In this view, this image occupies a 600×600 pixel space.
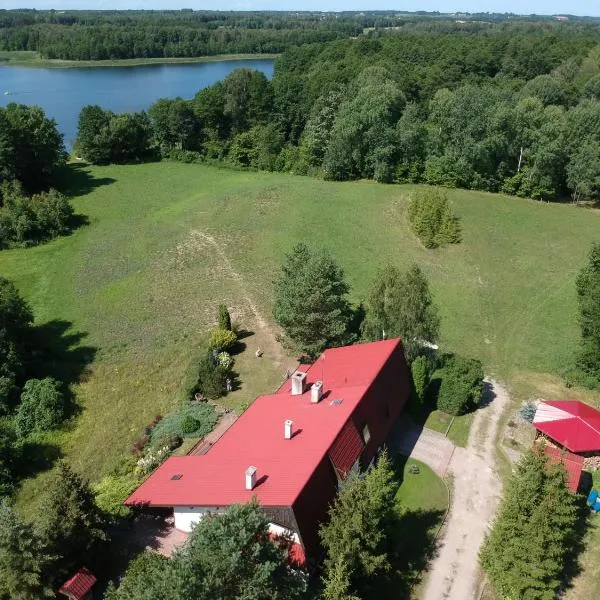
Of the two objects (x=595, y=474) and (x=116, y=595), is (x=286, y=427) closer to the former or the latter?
(x=116, y=595)

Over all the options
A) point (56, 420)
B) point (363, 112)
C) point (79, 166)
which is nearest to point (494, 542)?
point (56, 420)

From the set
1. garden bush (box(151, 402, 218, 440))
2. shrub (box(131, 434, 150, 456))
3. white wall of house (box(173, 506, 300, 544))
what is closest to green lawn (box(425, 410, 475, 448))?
garden bush (box(151, 402, 218, 440))

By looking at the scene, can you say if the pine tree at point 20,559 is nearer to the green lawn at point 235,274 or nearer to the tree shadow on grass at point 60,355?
the green lawn at point 235,274

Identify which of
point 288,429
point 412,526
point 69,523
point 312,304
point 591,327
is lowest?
point 412,526

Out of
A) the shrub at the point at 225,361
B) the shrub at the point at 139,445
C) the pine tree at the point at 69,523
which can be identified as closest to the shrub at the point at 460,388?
the shrub at the point at 225,361

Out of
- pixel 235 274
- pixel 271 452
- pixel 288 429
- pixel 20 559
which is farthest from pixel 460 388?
pixel 235 274

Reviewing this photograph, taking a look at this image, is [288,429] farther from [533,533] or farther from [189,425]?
[533,533]
